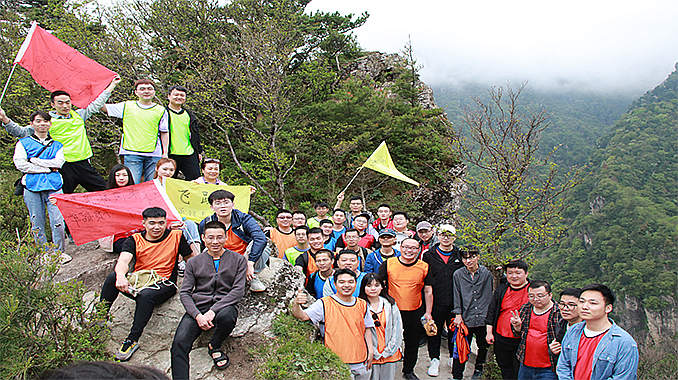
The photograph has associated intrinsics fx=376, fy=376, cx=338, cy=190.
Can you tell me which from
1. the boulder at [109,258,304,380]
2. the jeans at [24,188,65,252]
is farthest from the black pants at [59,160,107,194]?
the boulder at [109,258,304,380]

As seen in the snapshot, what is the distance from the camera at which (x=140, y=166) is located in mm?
6523

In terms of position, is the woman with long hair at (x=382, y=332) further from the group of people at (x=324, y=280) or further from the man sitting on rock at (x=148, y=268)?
the man sitting on rock at (x=148, y=268)

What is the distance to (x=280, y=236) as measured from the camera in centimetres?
679

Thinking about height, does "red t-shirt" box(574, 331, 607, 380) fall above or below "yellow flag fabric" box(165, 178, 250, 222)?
below

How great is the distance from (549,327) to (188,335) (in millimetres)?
4222

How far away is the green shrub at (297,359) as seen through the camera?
4.12 m

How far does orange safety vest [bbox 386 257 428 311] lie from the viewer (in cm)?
543

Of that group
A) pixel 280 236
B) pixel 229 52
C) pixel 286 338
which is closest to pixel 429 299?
pixel 286 338

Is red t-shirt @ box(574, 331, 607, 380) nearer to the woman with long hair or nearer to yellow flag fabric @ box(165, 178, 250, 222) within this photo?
the woman with long hair

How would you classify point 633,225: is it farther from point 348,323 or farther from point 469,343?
point 348,323

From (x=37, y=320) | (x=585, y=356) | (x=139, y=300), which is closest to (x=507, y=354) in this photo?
(x=585, y=356)

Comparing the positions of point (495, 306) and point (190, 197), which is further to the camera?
point (190, 197)

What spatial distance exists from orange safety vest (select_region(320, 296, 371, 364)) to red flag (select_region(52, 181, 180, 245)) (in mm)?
2541

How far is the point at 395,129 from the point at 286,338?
40.0ft
